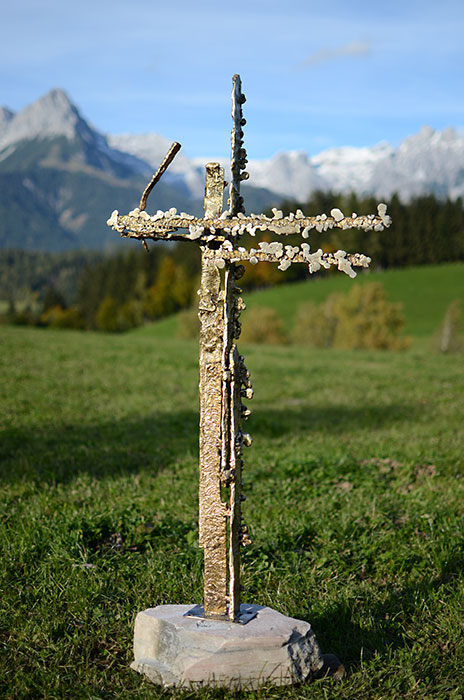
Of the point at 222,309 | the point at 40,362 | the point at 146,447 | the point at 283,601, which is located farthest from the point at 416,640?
the point at 40,362

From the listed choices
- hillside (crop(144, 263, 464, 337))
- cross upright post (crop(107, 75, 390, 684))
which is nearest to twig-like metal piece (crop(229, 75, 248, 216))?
cross upright post (crop(107, 75, 390, 684))

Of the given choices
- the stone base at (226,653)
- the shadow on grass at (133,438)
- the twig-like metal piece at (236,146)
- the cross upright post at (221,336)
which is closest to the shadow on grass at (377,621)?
the stone base at (226,653)

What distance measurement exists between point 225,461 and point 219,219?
1475mm

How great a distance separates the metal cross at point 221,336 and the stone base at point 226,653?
22 centimetres

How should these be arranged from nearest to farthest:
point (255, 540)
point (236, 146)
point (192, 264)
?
point (236, 146) → point (255, 540) → point (192, 264)

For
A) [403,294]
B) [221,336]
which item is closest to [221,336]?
[221,336]

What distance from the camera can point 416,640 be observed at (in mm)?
4105

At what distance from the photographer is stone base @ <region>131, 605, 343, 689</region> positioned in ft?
11.4

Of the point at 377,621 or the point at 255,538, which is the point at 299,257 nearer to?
the point at 377,621

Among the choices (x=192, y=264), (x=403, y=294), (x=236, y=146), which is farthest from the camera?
(x=192, y=264)

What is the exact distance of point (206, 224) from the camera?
3.60m

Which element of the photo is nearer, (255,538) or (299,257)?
(299,257)

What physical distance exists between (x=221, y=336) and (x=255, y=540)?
261cm

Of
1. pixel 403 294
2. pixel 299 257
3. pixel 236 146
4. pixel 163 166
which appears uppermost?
pixel 403 294
